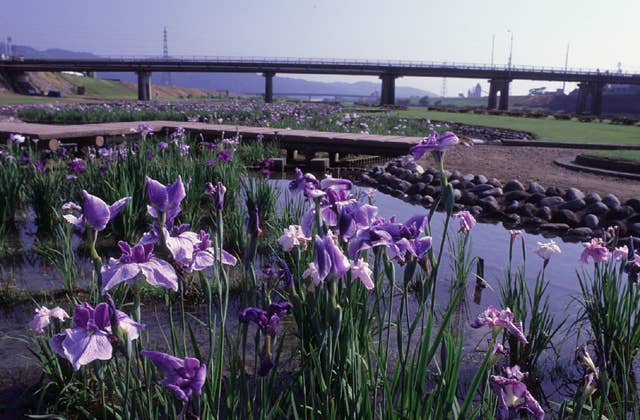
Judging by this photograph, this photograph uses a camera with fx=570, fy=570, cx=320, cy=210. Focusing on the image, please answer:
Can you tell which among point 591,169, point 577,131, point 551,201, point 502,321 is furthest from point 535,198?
point 577,131

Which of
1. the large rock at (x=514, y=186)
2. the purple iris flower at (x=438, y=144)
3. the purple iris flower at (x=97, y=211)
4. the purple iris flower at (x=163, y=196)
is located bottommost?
the large rock at (x=514, y=186)

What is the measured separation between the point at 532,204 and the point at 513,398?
653cm

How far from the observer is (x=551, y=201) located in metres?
7.44

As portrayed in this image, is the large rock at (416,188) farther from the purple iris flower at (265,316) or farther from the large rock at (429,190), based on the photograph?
the purple iris flower at (265,316)

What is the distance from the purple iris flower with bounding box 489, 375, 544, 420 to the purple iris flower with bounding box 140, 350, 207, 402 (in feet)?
2.61

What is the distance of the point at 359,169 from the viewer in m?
11.4

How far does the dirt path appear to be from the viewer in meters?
9.05

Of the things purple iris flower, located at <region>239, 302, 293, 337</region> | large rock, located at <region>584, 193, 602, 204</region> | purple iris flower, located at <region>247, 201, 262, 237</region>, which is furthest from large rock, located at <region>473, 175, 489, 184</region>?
purple iris flower, located at <region>239, 302, 293, 337</region>

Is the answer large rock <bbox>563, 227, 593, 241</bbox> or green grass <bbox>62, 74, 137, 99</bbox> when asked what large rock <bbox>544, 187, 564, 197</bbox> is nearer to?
large rock <bbox>563, 227, 593, 241</bbox>

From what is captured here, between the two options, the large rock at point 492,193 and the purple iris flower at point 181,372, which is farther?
the large rock at point 492,193

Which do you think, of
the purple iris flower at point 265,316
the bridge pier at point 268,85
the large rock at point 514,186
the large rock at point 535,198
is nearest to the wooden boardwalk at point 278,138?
the large rock at point 514,186

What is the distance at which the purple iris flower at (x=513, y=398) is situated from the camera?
1.51 meters

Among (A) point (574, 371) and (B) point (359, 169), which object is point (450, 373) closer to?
(A) point (574, 371)

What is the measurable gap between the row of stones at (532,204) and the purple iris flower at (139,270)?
5410 millimetres
